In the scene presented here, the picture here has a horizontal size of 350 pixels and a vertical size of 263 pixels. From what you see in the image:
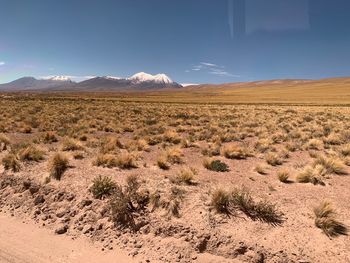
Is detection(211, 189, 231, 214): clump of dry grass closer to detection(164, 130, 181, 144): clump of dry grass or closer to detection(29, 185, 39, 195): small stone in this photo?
detection(29, 185, 39, 195): small stone

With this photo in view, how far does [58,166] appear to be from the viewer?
31.3ft

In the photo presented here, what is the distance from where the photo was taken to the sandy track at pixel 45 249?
18.9 feet

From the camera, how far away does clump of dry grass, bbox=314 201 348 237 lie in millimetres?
5941

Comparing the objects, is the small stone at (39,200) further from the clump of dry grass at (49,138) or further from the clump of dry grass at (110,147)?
the clump of dry grass at (49,138)

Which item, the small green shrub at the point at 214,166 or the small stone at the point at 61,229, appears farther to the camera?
the small green shrub at the point at 214,166

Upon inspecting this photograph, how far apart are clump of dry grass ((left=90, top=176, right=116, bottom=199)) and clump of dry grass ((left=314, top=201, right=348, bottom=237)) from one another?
4.75 metres

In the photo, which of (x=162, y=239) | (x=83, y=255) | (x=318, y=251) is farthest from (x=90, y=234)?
(x=318, y=251)

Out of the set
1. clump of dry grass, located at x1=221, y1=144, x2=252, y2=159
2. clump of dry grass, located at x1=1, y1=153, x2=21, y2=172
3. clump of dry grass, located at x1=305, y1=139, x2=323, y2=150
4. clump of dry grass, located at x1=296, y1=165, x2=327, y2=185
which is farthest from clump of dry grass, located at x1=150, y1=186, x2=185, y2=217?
clump of dry grass, located at x1=305, y1=139, x2=323, y2=150

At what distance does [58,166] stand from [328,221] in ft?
24.3

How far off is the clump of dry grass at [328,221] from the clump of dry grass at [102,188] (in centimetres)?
475

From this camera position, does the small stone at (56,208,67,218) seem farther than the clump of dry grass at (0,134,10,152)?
No

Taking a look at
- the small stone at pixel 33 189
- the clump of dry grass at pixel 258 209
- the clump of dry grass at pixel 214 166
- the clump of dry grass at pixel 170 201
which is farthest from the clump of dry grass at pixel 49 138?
the clump of dry grass at pixel 258 209

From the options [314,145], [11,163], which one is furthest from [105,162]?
[314,145]

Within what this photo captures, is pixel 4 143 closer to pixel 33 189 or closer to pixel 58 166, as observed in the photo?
pixel 58 166
